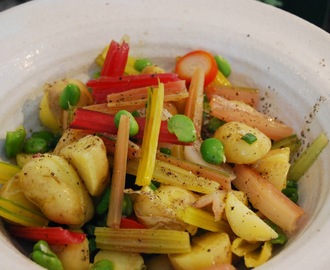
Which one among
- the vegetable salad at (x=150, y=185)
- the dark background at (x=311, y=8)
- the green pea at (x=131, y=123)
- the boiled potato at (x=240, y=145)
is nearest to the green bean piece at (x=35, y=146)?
the vegetable salad at (x=150, y=185)

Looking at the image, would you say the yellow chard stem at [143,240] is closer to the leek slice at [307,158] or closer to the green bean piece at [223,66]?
the leek slice at [307,158]

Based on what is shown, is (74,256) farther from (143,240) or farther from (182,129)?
(182,129)

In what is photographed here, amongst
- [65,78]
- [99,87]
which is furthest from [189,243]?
[65,78]

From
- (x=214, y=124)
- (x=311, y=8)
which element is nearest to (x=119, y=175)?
(x=214, y=124)

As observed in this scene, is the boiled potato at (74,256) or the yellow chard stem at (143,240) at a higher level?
the yellow chard stem at (143,240)

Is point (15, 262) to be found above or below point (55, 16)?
below

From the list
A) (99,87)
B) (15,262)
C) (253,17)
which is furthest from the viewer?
(253,17)

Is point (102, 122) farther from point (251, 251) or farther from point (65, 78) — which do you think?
point (251, 251)

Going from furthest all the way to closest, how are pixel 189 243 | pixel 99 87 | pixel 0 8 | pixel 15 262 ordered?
1. pixel 0 8
2. pixel 99 87
3. pixel 189 243
4. pixel 15 262
